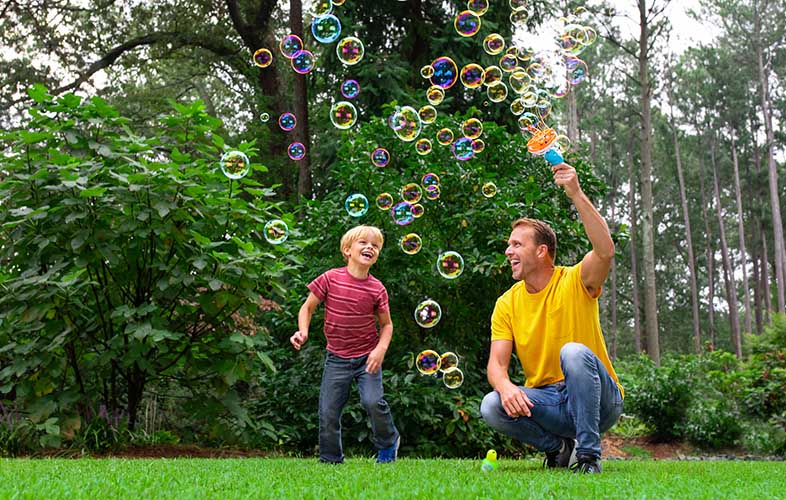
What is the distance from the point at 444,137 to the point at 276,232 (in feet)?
8.43

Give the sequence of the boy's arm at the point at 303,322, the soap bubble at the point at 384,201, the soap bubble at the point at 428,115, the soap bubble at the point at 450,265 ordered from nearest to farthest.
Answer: the boy's arm at the point at 303,322 → the soap bubble at the point at 450,265 → the soap bubble at the point at 384,201 → the soap bubble at the point at 428,115

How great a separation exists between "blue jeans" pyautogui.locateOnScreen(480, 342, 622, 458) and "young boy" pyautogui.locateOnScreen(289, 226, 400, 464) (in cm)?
102

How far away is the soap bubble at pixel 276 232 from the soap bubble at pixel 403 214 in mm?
1336

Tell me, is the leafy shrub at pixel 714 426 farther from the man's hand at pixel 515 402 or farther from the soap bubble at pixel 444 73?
the man's hand at pixel 515 402

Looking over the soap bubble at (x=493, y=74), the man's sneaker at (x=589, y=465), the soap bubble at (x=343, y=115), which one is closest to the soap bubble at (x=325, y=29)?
the soap bubble at (x=343, y=115)

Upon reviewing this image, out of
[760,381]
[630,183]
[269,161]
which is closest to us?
[760,381]

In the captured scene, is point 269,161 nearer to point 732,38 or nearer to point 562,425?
point 562,425

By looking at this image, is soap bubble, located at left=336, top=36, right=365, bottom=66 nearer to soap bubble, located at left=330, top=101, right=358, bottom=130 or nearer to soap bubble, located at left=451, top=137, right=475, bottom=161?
soap bubble, located at left=330, top=101, right=358, bottom=130

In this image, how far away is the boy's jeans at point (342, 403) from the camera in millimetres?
4621

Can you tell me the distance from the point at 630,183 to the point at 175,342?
44874 mm

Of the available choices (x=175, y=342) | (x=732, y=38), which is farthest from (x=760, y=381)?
(x=732, y=38)

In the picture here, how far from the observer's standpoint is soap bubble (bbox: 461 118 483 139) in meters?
7.65

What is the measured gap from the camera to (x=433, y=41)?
38.3 ft

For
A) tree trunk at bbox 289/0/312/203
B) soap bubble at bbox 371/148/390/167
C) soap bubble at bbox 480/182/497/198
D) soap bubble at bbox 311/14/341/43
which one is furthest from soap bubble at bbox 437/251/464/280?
tree trunk at bbox 289/0/312/203
